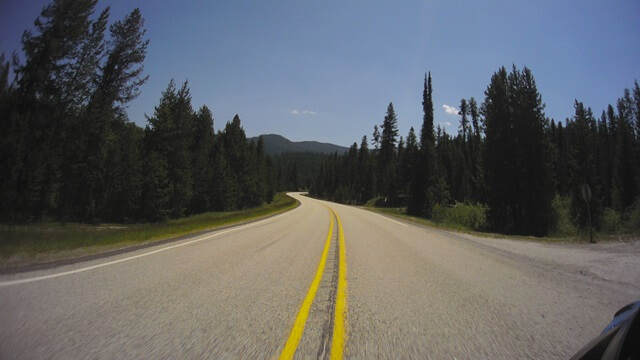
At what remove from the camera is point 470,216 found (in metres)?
27.5

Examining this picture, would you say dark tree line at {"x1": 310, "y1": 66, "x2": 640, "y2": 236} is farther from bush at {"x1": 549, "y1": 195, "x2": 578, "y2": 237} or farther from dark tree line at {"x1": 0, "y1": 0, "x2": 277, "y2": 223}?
dark tree line at {"x1": 0, "y1": 0, "x2": 277, "y2": 223}

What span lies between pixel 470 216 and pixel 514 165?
615 cm

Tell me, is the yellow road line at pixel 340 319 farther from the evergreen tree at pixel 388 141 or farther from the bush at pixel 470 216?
the evergreen tree at pixel 388 141

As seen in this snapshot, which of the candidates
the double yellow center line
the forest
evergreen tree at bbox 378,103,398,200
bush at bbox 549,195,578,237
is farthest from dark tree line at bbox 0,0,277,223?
evergreen tree at bbox 378,103,398,200

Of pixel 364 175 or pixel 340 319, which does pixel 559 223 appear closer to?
pixel 340 319

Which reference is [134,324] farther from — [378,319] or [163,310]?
[378,319]

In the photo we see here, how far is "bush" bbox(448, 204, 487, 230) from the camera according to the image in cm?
2619

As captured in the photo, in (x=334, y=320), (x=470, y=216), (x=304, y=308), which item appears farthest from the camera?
(x=470, y=216)

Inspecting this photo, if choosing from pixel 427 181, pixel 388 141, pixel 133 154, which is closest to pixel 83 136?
pixel 133 154

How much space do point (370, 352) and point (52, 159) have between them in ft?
75.2

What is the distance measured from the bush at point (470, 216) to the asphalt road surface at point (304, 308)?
19.6 metres

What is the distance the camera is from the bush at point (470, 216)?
85.9 ft

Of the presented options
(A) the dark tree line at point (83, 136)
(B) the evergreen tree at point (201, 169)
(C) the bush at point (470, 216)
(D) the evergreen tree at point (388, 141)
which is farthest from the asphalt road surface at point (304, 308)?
(D) the evergreen tree at point (388, 141)

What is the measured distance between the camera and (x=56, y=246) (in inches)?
332
